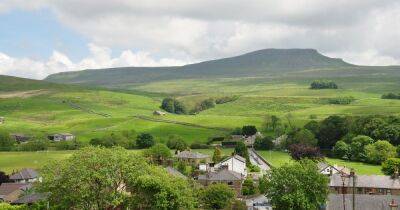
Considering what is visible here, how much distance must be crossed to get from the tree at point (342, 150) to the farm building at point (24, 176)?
239ft

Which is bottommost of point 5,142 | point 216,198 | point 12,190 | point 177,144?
point 177,144

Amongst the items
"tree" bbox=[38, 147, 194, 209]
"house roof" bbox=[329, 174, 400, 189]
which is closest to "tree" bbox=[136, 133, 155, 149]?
"house roof" bbox=[329, 174, 400, 189]

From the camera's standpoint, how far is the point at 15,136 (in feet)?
534

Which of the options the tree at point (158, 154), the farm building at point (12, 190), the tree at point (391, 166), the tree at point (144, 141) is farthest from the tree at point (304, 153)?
the farm building at point (12, 190)

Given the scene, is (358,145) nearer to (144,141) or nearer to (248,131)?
(248,131)

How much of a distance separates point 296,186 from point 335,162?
2543 inches

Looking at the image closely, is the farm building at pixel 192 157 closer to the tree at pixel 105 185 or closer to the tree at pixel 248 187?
the tree at pixel 248 187

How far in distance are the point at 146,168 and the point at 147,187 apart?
162 inches

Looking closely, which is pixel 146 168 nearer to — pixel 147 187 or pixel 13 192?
pixel 147 187

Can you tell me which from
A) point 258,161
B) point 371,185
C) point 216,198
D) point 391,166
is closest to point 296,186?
point 216,198

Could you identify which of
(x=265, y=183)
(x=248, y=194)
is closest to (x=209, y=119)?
(x=248, y=194)

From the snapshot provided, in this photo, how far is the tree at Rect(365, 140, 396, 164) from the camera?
120562mm

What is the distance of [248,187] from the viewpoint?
9212cm

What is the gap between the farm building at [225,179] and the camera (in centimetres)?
9269
